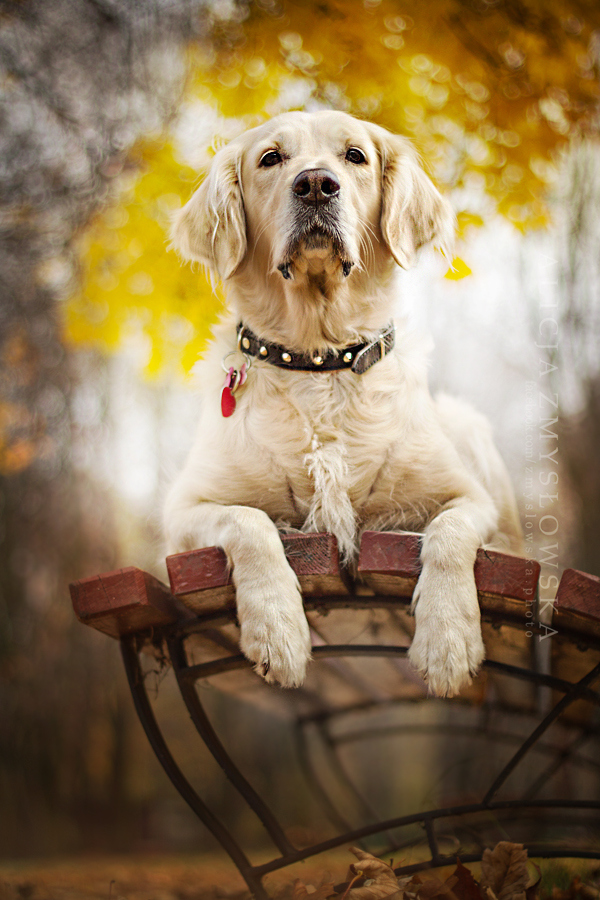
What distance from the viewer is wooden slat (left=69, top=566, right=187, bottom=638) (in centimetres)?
133

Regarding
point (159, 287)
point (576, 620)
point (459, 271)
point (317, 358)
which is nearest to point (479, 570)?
point (576, 620)

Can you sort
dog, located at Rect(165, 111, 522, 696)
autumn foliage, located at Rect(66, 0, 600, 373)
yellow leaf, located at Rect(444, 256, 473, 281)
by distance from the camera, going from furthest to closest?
autumn foliage, located at Rect(66, 0, 600, 373) < yellow leaf, located at Rect(444, 256, 473, 281) < dog, located at Rect(165, 111, 522, 696)

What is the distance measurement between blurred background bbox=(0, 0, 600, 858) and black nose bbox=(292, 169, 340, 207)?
0.42 m

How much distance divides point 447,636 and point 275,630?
35cm

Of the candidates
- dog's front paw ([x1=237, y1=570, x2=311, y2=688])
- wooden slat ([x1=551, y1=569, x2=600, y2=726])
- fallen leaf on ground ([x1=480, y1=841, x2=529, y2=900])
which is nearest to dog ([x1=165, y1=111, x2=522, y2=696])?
dog's front paw ([x1=237, y1=570, x2=311, y2=688])

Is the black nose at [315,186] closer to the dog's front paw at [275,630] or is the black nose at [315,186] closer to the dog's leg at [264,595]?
the dog's leg at [264,595]

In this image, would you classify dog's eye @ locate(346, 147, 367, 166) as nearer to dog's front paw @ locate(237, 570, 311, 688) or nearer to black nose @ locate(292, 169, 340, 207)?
black nose @ locate(292, 169, 340, 207)

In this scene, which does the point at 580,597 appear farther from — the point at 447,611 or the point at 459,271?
the point at 459,271

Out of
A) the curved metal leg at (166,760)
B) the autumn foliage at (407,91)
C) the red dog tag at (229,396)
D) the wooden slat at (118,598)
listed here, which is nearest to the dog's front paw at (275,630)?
the wooden slat at (118,598)

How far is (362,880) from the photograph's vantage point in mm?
1471

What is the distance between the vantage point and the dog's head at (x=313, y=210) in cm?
153

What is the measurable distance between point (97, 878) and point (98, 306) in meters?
3.02

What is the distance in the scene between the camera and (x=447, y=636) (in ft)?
3.99

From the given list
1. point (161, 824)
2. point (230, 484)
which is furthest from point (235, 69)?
point (161, 824)
